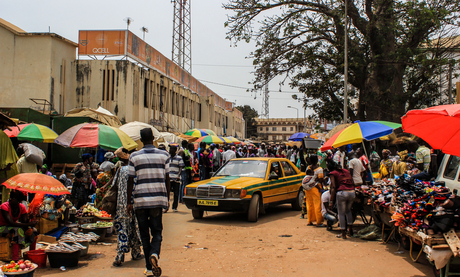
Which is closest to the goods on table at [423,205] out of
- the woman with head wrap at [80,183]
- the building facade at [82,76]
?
the woman with head wrap at [80,183]

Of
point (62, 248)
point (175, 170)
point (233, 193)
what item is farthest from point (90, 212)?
point (175, 170)

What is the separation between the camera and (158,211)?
16.5 ft

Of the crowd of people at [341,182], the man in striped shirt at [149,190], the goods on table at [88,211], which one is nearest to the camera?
the man in striped shirt at [149,190]

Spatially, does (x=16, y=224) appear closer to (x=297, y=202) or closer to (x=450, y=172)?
(x=450, y=172)

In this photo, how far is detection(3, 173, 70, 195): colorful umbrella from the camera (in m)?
5.55

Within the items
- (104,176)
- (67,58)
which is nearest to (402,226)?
(104,176)

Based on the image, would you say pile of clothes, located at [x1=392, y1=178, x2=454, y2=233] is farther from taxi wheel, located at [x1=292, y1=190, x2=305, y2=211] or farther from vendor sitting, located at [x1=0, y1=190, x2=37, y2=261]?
vendor sitting, located at [x1=0, y1=190, x2=37, y2=261]

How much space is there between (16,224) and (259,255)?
379 cm

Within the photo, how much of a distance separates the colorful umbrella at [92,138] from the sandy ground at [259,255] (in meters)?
2.63

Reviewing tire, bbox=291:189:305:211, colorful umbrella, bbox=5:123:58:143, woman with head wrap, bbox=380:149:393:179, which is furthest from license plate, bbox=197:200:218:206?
woman with head wrap, bbox=380:149:393:179

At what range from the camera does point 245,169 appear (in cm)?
1055

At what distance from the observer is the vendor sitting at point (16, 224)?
5602 millimetres

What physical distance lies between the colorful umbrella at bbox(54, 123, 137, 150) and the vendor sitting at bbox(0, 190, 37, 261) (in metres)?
3.84

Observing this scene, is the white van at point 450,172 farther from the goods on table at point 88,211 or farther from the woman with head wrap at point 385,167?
the goods on table at point 88,211
